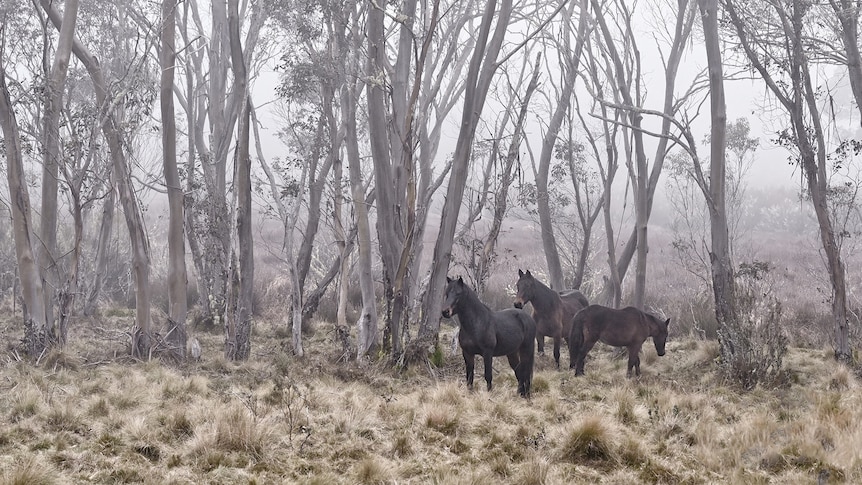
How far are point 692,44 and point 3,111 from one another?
14537 millimetres

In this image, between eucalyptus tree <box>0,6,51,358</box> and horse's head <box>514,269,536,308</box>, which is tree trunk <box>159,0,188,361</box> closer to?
eucalyptus tree <box>0,6,51,358</box>

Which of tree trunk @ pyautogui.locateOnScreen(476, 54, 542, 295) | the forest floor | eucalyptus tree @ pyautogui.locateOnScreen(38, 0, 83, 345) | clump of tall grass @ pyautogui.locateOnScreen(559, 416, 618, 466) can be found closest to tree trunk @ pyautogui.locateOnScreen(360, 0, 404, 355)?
the forest floor

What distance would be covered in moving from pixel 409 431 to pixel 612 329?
4921 millimetres

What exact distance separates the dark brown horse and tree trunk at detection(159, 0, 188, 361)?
630 cm

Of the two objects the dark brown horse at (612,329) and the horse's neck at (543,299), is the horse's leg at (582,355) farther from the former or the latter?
the horse's neck at (543,299)

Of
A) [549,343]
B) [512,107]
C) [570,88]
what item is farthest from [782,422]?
[512,107]

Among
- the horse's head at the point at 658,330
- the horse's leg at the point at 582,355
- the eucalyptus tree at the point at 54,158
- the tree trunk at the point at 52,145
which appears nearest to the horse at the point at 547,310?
the horse's leg at the point at 582,355

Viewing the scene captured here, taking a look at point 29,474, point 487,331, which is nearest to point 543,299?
point 487,331

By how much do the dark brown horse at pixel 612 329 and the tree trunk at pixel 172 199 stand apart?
6301 millimetres

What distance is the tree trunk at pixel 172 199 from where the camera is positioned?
38.8 feet

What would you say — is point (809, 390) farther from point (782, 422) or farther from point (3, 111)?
point (3, 111)

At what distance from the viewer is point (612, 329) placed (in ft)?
35.5

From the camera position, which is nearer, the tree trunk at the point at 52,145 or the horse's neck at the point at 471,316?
the horse's neck at the point at 471,316

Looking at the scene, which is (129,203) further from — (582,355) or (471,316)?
(582,355)
